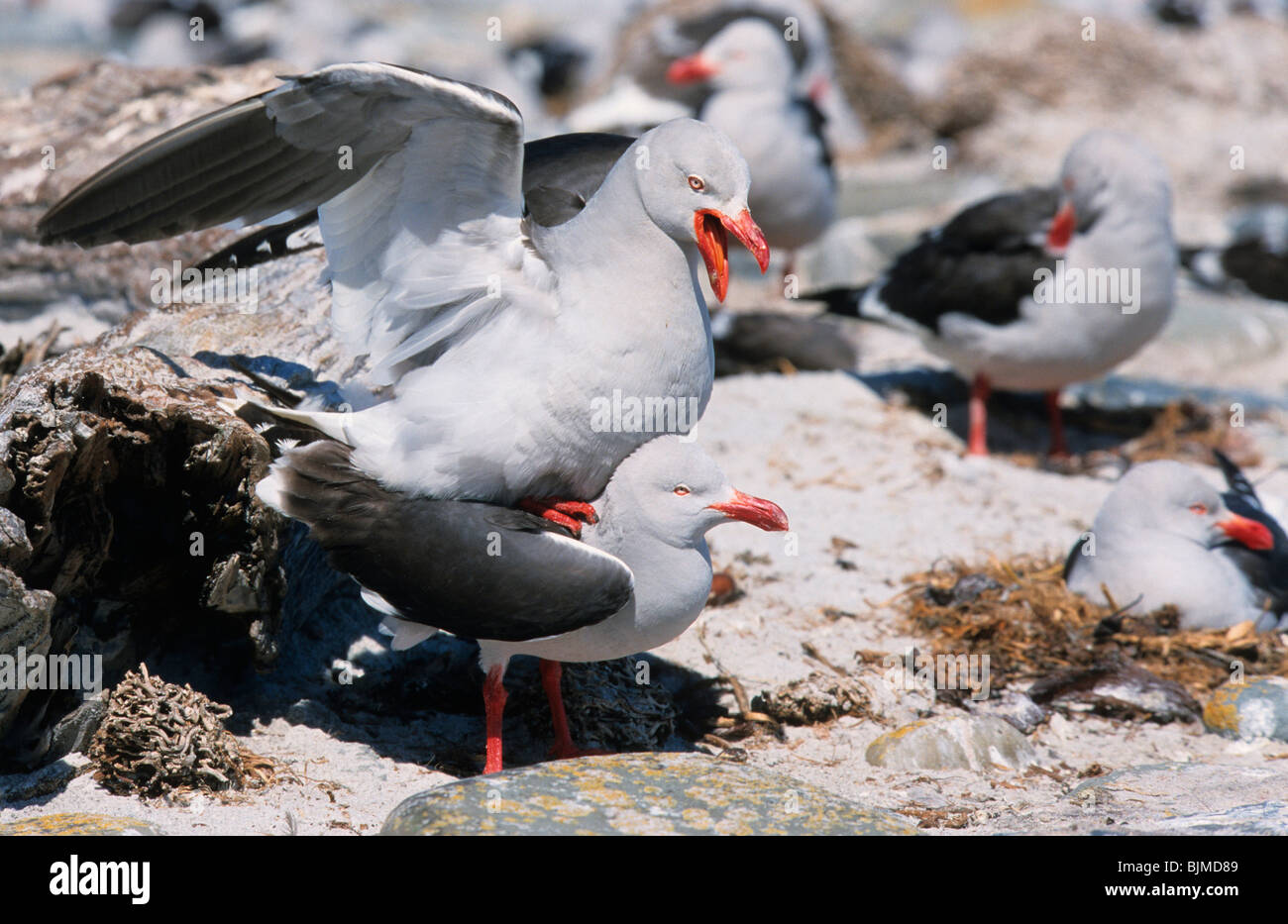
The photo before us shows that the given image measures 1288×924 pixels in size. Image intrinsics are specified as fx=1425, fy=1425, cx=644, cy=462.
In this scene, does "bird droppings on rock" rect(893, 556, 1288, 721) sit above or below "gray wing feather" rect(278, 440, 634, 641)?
below

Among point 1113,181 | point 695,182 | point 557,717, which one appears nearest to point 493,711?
point 557,717

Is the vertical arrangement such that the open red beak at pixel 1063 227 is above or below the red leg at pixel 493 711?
above

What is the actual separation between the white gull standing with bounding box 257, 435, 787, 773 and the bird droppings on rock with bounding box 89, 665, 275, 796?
1.89ft

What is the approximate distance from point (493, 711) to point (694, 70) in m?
7.06

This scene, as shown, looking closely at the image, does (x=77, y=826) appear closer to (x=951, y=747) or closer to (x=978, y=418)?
(x=951, y=747)

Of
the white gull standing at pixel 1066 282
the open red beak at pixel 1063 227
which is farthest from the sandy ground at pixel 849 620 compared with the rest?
the open red beak at pixel 1063 227

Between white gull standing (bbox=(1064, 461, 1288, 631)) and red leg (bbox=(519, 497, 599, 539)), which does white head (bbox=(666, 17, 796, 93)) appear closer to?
white gull standing (bbox=(1064, 461, 1288, 631))

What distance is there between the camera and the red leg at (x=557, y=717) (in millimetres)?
4531

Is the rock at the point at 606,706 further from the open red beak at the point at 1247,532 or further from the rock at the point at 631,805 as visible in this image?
the open red beak at the point at 1247,532

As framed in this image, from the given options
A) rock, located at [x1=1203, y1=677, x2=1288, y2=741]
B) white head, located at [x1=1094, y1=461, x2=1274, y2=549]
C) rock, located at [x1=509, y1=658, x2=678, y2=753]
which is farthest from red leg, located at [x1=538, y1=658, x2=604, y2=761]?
white head, located at [x1=1094, y1=461, x2=1274, y2=549]

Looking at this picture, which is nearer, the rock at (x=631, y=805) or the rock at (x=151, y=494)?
the rock at (x=631, y=805)

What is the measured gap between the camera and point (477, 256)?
4.29 meters

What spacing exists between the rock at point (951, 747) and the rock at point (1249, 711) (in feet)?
2.47

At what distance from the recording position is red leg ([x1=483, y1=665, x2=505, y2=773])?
429cm
